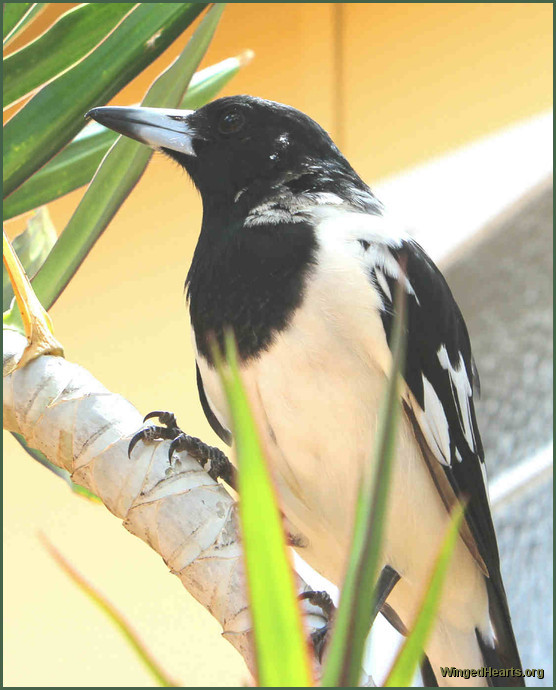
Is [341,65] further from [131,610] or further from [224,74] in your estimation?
[131,610]

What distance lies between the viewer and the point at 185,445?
2.32 ft

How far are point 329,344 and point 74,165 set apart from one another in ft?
1.26

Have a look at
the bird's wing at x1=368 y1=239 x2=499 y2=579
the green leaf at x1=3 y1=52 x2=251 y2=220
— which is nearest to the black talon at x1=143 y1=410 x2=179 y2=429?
the bird's wing at x1=368 y1=239 x2=499 y2=579

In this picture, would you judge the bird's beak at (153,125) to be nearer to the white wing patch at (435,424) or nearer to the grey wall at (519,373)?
the white wing patch at (435,424)

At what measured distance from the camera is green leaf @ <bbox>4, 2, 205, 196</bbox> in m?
0.84

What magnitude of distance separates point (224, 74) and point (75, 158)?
211 millimetres

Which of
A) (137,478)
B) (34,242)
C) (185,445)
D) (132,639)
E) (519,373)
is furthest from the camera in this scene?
(519,373)

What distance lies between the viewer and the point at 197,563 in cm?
58

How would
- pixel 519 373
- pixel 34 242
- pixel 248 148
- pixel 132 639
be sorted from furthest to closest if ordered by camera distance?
pixel 519 373 → pixel 34 242 → pixel 248 148 → pixel 132 639

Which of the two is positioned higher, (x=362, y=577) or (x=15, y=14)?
(x=15, y=14)

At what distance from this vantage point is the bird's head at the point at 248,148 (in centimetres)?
89

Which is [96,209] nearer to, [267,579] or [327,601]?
[327,601]

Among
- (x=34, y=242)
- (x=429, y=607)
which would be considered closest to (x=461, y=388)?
(x=34, y=242)
